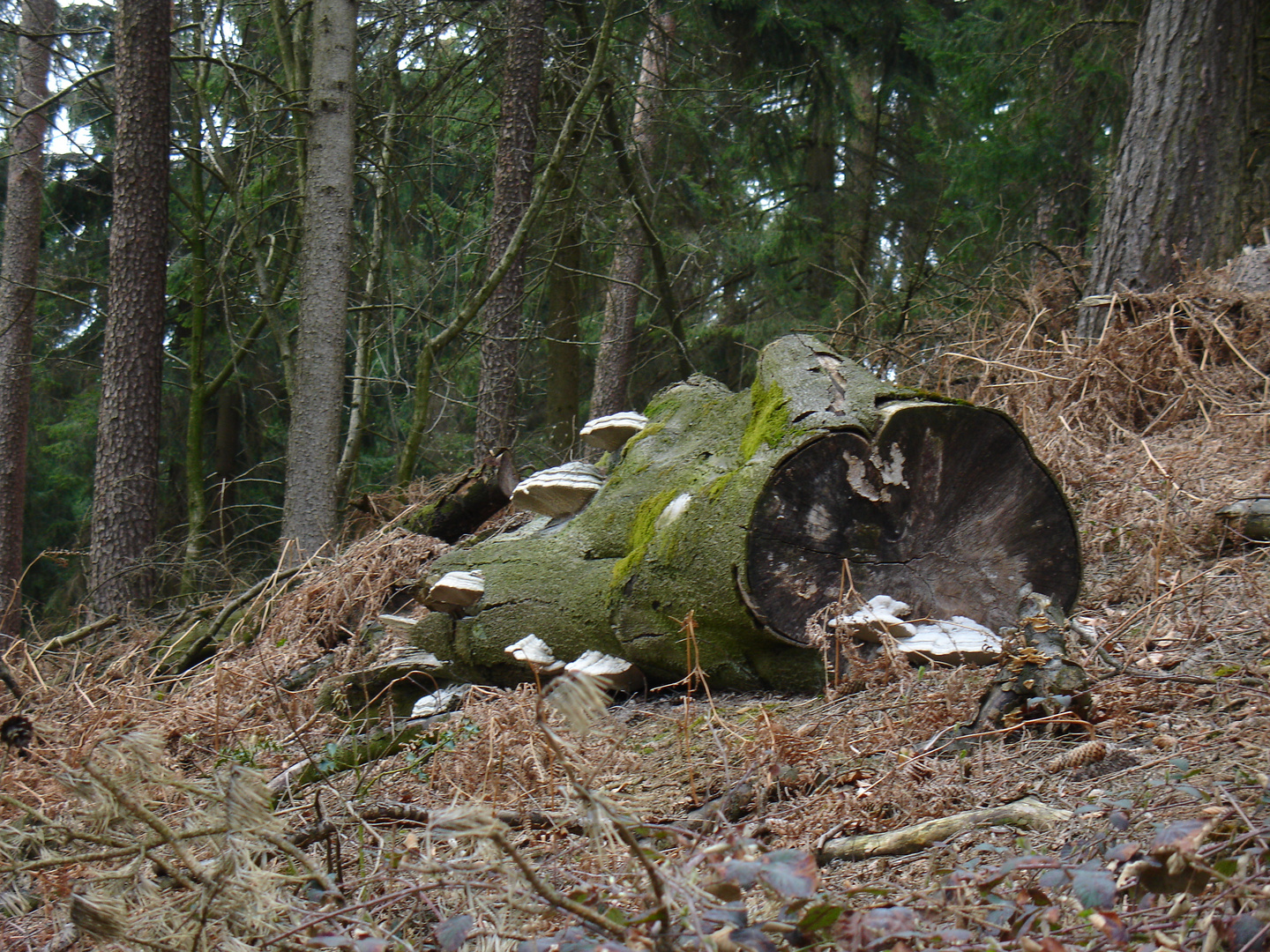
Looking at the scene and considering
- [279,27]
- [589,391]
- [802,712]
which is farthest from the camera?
[589,391]

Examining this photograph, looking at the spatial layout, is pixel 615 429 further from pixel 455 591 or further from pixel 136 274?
pixel 136 274

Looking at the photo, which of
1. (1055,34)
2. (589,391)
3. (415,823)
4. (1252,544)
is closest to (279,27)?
(1055,34)

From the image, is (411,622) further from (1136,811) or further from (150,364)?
(150,364)

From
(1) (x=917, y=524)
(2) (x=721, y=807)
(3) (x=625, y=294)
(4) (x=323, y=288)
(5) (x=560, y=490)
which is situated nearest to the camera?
(2) (x=721, y=807)

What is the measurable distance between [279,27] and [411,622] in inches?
255

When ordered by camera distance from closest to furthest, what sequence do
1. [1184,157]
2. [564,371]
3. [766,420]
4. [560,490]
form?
[766,420]
[560,490]
[1184,157]
[564,371]

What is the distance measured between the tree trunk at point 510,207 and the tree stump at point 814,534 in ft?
15.0

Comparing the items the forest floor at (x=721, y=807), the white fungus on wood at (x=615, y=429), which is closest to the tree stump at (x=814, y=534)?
the forest floor at (x=721, y=807)

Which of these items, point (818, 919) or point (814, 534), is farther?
point (814, 534)

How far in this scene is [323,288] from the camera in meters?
6.77

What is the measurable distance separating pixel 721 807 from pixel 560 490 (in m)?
2.14

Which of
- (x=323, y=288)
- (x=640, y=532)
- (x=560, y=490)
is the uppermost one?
(x=323, y=288)

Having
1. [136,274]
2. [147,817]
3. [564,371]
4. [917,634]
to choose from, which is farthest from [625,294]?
[147,817]

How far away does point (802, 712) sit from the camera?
3137 mm
